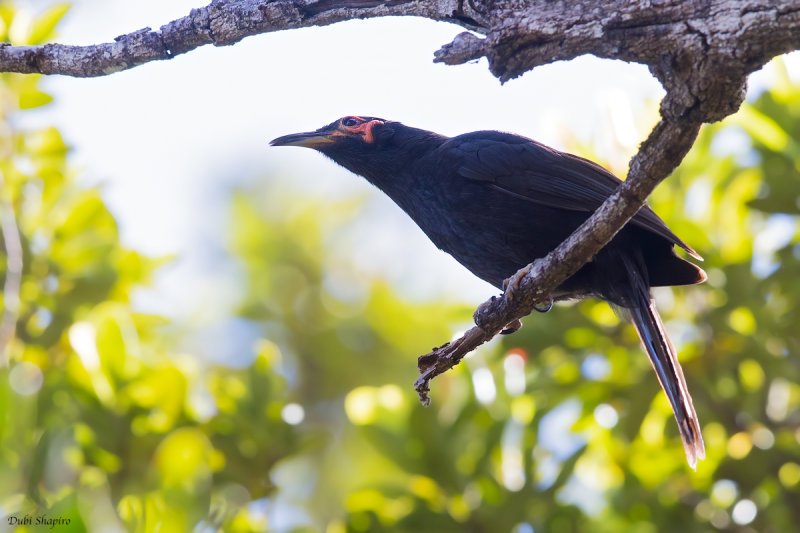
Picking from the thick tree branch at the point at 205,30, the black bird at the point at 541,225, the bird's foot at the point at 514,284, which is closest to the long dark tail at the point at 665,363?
the black bird at the point at 541,225

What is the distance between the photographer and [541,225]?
3883 millimetres

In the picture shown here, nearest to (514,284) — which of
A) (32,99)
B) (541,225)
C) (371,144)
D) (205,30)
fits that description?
(541,225)

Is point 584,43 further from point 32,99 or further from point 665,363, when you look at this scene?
point 32,99

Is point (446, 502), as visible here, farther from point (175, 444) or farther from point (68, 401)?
point (68, 401)

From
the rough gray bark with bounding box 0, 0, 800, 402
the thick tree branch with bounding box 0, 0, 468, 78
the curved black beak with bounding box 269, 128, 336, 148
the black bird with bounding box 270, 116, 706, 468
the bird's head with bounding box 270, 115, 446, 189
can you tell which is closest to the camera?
the rough gray bark with bounding box 0, 0, 800, 402

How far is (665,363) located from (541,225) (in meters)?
0.85

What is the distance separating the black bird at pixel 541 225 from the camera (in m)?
3.85

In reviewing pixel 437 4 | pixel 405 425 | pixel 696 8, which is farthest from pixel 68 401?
pixel 696 8

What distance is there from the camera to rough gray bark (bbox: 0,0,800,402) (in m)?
2.12

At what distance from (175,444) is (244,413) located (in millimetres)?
475

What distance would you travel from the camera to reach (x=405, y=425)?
16.3 feet

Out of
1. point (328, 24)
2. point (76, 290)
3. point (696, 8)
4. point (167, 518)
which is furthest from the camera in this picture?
point (76, 290)

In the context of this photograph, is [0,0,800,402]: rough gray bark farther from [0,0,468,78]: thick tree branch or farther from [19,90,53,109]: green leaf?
[19,90,53,109]: green leaf

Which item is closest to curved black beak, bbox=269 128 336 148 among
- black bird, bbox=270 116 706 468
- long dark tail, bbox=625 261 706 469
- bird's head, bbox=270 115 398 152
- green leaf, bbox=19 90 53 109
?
bird's head, bbox=270 115 398 152
